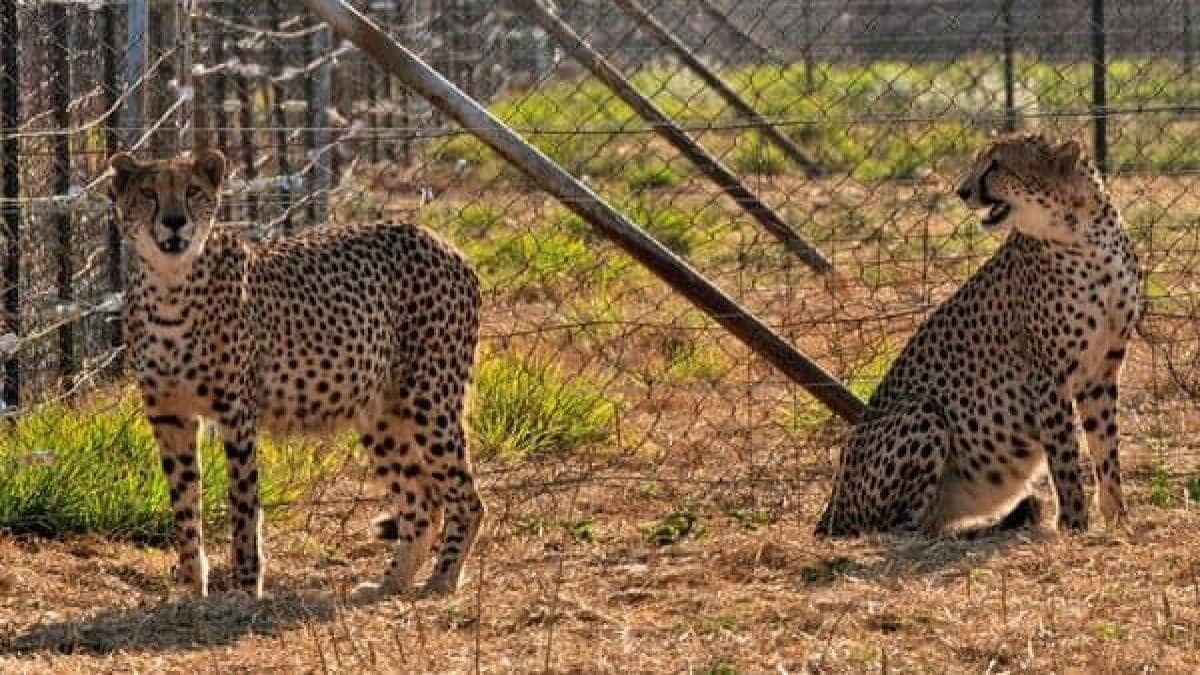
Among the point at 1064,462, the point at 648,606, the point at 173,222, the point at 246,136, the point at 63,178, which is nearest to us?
the point at 648,606

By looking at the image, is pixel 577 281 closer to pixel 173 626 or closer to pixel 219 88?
pixel 219 88

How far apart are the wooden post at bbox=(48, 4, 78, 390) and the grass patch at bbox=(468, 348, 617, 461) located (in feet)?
4.30

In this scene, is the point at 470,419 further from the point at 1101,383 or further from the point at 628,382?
the point at 1101,383

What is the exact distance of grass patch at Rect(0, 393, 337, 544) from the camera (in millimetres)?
Answer: 6734

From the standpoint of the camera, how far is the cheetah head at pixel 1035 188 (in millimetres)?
6719

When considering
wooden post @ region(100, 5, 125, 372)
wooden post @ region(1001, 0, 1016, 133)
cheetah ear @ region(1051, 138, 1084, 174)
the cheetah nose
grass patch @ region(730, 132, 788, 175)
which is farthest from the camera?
grass patch @ region(730, 132, 788, 175)

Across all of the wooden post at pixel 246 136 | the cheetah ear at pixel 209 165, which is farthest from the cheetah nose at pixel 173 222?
the wooden post at pixel 246 136

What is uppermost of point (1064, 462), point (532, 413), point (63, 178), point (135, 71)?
point (135, 71)

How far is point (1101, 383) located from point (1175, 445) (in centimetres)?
122

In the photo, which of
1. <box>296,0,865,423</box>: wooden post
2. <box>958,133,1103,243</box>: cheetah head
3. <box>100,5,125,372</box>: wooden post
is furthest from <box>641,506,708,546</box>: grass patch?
<box>100,5,125,372</box>: wooden post

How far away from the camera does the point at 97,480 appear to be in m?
6.82

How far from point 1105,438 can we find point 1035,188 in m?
0.70

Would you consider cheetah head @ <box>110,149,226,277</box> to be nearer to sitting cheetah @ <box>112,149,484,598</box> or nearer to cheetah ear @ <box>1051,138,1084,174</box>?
sitting cheetah @ <box>112,149,484,598</box>

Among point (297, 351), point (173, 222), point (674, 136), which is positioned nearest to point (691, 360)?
point (674, 136)
